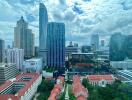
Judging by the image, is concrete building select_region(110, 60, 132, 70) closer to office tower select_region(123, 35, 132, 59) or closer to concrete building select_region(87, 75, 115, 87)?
office tower select_region(123, 35, 132, 59)

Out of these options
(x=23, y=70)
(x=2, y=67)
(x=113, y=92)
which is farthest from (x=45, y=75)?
(x=113, y=92)

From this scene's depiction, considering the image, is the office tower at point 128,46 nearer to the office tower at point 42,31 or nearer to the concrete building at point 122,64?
the concrete building at point 122,64

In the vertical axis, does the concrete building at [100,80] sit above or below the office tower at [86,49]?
below

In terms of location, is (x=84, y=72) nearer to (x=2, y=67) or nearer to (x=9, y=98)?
(x=2, y=67)

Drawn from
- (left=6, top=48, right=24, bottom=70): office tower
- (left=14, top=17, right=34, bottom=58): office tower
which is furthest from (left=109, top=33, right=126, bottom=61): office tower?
(left=14, top=17, right=34, bottom=58): office tower

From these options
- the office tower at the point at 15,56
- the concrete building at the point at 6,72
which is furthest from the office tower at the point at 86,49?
the concrete building at the point at 6,72

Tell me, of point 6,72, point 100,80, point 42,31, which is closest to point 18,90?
point 6,72
